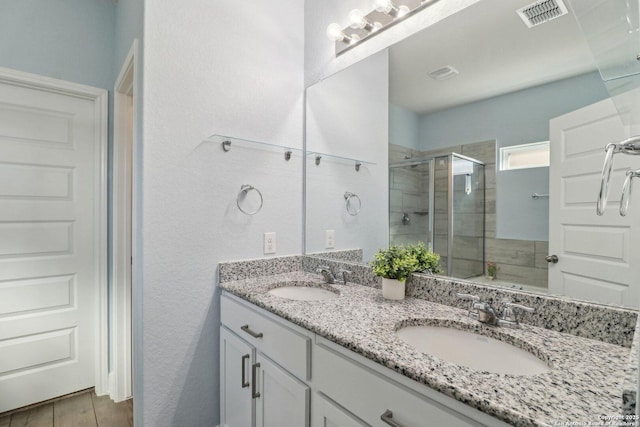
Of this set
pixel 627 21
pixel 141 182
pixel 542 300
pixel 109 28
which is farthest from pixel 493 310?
pixel 109 28

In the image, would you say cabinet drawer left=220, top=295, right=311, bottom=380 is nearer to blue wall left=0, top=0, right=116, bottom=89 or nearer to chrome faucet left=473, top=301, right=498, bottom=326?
chrome faucet left=473, top=301, right=498, bottom=326

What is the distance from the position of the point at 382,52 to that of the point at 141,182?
1.32m

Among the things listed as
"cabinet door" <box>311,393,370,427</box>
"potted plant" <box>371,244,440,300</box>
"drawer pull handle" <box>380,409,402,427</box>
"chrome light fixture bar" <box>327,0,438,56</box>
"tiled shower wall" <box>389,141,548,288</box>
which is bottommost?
"cabinet door" <box>311,393,370,427</box>

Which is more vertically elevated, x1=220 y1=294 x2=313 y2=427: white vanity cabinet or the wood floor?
x1=220 y1=294 x2=313 y2=427: white vanity cabinet

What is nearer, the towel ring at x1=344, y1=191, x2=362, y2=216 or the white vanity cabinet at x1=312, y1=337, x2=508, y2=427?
the white vanity cabinet at x1=312, y1=337, x2=508, y2=427

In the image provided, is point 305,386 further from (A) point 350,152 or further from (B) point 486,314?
(A) point 350,152

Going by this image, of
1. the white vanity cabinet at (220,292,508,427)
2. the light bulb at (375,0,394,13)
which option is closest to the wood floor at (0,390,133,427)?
the white vanity cabinet at (220,292,508,427)

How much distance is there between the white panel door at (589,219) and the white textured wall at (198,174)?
1.34 metres

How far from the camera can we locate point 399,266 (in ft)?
4.37

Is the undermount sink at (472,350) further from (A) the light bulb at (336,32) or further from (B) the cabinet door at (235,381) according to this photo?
(A) the light bulb at (336,32)

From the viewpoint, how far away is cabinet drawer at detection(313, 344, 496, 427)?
2.34ft

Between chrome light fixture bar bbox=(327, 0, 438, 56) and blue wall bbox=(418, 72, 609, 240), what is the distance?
58 cm

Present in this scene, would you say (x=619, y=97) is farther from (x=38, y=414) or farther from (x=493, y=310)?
(x=38, y=414)

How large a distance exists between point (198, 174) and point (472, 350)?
139 centimetres
